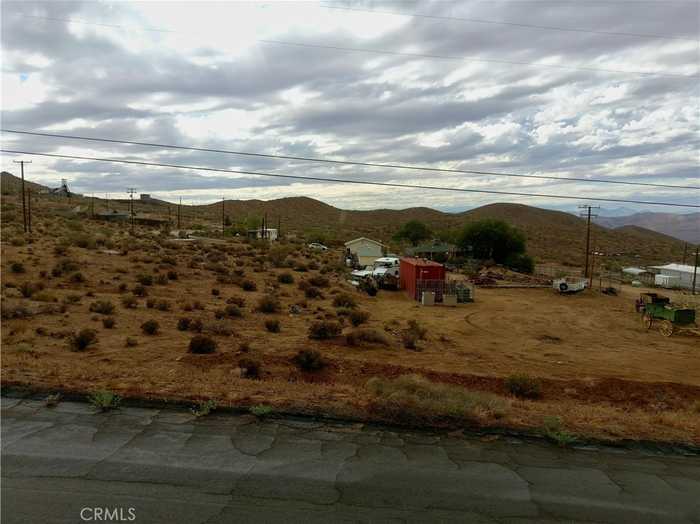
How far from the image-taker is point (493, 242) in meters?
78.2

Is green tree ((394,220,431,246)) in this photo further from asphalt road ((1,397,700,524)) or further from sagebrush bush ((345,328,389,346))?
asphalt road ((1,397,700,524))

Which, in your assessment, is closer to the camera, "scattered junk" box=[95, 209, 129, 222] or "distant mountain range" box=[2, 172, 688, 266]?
"scattered junk" box=[95, 209, 129, 222]

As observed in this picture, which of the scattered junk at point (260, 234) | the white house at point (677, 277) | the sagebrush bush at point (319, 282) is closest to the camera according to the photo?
the sagebrush bush at point (319, 282)

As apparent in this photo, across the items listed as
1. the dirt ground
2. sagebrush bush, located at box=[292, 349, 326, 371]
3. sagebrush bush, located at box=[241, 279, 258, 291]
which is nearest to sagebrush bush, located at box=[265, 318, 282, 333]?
the dirt ground

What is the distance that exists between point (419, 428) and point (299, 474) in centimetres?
303

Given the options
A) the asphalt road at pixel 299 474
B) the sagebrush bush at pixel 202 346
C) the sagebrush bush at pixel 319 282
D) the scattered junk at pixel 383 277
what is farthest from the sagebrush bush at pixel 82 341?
the scattered junk at pixel 383 277

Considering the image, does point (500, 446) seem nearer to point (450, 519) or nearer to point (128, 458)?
point (450, 519)

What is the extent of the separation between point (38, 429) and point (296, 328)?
1679 centimetres

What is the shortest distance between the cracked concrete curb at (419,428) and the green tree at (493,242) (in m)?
69.4

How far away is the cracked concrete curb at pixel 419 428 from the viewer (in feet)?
30.6

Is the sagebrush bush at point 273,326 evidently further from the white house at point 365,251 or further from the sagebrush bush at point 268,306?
the white house at point 365,251

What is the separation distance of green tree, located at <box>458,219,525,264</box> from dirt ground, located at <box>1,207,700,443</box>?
1306 inches

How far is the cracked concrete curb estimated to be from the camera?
A: 9341 millimetres

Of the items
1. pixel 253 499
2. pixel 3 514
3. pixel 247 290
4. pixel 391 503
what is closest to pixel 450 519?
pixel 391 503
